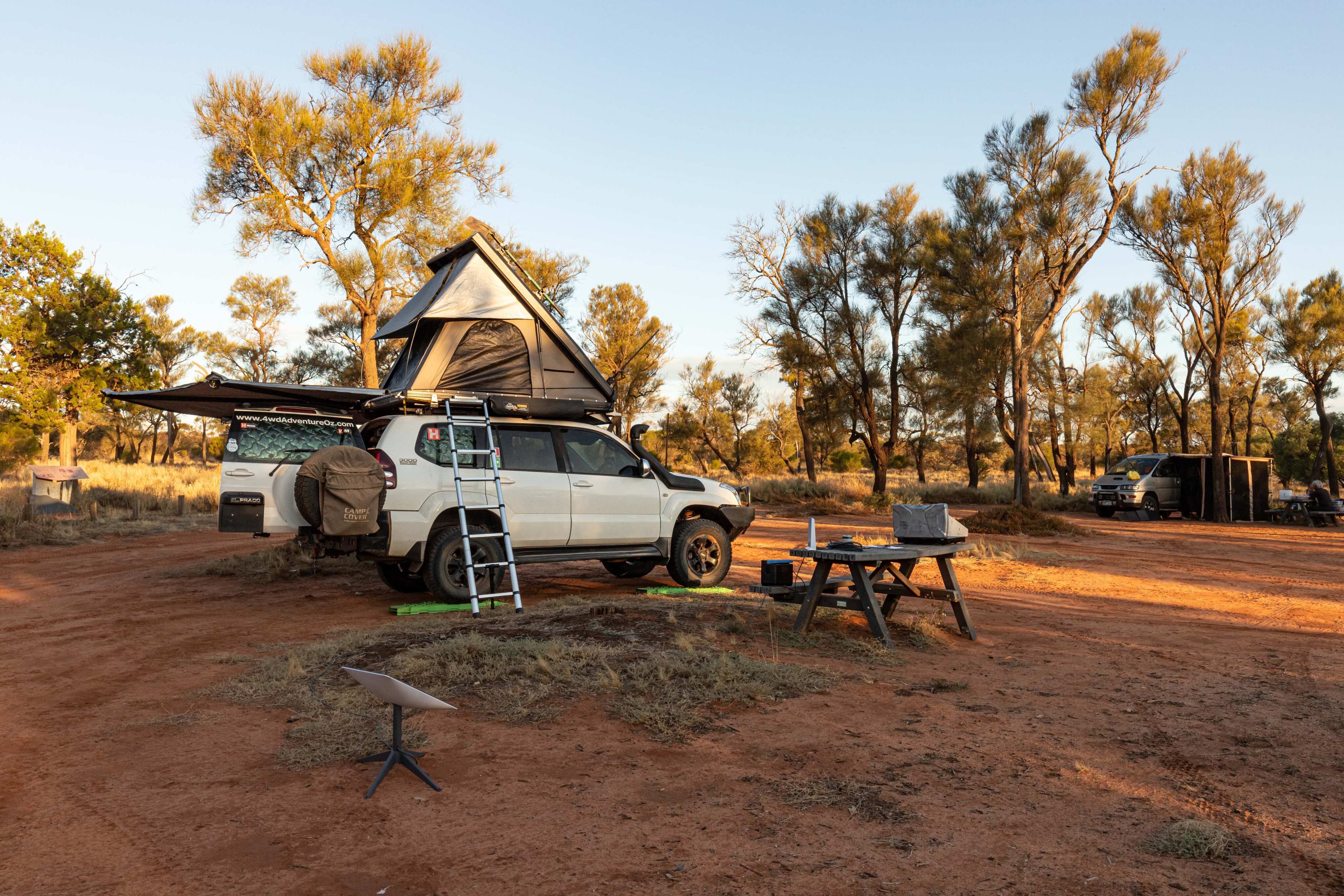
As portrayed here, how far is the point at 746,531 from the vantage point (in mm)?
17812

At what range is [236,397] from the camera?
10.1 metres

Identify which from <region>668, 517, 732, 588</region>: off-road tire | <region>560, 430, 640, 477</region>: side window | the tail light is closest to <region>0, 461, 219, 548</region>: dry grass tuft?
the tail light

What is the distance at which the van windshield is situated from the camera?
9328 millimetres

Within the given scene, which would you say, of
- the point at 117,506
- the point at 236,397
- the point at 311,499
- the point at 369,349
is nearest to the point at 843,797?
the point at 311,499

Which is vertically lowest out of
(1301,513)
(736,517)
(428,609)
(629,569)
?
(428,609)

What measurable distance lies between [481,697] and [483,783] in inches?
53.7

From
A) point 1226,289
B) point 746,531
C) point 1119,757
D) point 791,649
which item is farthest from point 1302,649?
point 1226,289

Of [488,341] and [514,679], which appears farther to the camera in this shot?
[488,341]

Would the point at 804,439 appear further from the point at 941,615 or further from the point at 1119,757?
the point at 1119,757

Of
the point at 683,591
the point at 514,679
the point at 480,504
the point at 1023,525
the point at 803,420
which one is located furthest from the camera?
the point at 803,420

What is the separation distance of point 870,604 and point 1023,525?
12844mm

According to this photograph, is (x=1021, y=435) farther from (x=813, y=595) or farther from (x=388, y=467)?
(x=388, y=467)

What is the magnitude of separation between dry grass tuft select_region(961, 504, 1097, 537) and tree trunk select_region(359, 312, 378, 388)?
556 inches

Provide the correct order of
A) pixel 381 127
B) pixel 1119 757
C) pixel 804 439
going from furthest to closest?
1. pixel 804 439
2. pixel 381 127
3. pixel 1119 757
